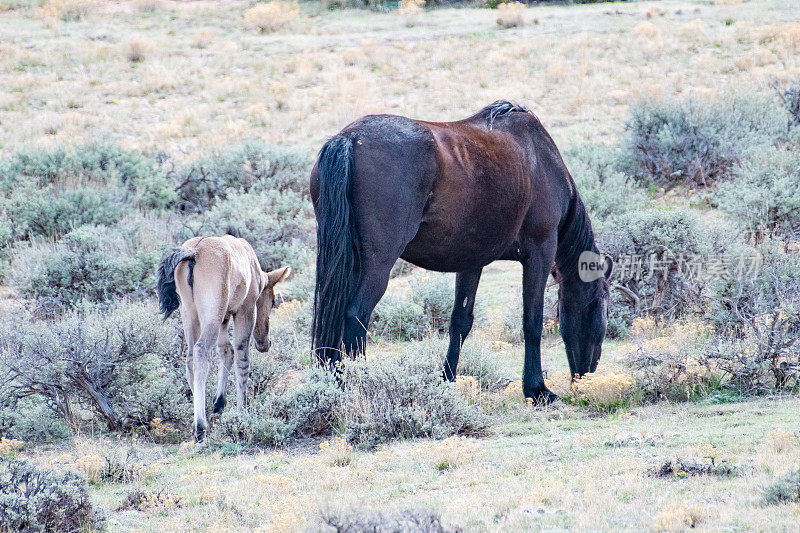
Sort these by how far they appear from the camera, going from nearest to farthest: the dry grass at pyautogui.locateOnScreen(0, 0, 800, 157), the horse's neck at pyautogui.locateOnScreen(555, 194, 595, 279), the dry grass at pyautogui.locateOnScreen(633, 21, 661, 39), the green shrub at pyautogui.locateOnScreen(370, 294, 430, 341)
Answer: the horse's neck at pyautogui.locateOnScreen(555, 194, 595, 279) → the green shrub at pyautogui.locateOnScreen(370, 294, 430, 341) → the dry grass at pyautogui.locateOnScreen(0, 0, 800, 157) → the dry grass at pyautogui.locateOnScreen(633, 21, 661, 39)

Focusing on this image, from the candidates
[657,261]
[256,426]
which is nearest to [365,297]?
[256,426]

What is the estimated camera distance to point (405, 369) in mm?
6441

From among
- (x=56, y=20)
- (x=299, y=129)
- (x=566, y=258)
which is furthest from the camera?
(x=56, y=20)

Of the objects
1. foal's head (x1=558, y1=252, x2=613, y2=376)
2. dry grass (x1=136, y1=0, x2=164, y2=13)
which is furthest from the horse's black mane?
dry grass (x1=136, y1=0, x2=164, y2=13)

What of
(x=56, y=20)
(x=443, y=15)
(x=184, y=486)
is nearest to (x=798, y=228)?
(x=184, y=486)

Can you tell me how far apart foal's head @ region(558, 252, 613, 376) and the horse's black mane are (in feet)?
5.26

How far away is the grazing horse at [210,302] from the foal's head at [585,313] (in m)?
3.10

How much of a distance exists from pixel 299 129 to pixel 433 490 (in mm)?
19059

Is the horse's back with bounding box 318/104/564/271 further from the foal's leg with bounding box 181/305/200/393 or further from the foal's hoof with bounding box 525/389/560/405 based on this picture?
the foal's leg with bounding box 181/305/200/393

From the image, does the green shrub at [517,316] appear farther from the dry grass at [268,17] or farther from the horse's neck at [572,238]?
the dry grass at [268,17]

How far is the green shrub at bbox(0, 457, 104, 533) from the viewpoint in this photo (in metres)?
4.09

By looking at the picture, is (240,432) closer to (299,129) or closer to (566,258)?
(566,258)

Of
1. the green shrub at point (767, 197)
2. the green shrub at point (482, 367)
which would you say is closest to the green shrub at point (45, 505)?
the green shrub at point (482, 367)

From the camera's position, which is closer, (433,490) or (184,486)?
(433,490)
